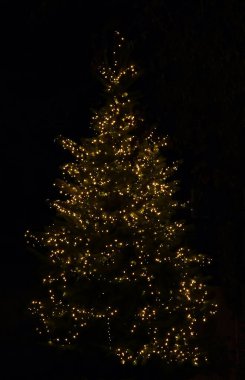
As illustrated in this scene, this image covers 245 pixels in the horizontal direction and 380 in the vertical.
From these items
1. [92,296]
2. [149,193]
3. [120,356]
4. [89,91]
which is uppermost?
[89,91]

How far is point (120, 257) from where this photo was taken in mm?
9508

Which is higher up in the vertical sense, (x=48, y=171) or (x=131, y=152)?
(x=48, y=171)

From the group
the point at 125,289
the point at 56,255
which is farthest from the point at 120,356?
the point at 56,255

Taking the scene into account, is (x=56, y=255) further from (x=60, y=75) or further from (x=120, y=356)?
(x=60, y=75)

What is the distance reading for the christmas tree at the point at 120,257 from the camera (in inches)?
372

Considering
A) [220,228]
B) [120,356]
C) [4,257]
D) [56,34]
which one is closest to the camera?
[120,356]

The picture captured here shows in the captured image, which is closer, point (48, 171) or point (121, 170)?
point (121, 170)

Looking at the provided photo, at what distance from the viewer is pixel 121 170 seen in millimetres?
9578

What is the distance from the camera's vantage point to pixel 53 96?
→ 48.0 feet

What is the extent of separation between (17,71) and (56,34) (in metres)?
0.86

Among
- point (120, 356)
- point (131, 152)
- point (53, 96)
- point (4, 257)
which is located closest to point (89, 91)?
point (53, 96)

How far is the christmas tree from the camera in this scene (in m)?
9.45

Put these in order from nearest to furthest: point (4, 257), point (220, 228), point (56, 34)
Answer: point (220, 228) → point (56, 34) → point (4, 257)

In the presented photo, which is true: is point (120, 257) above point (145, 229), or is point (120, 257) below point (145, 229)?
below
